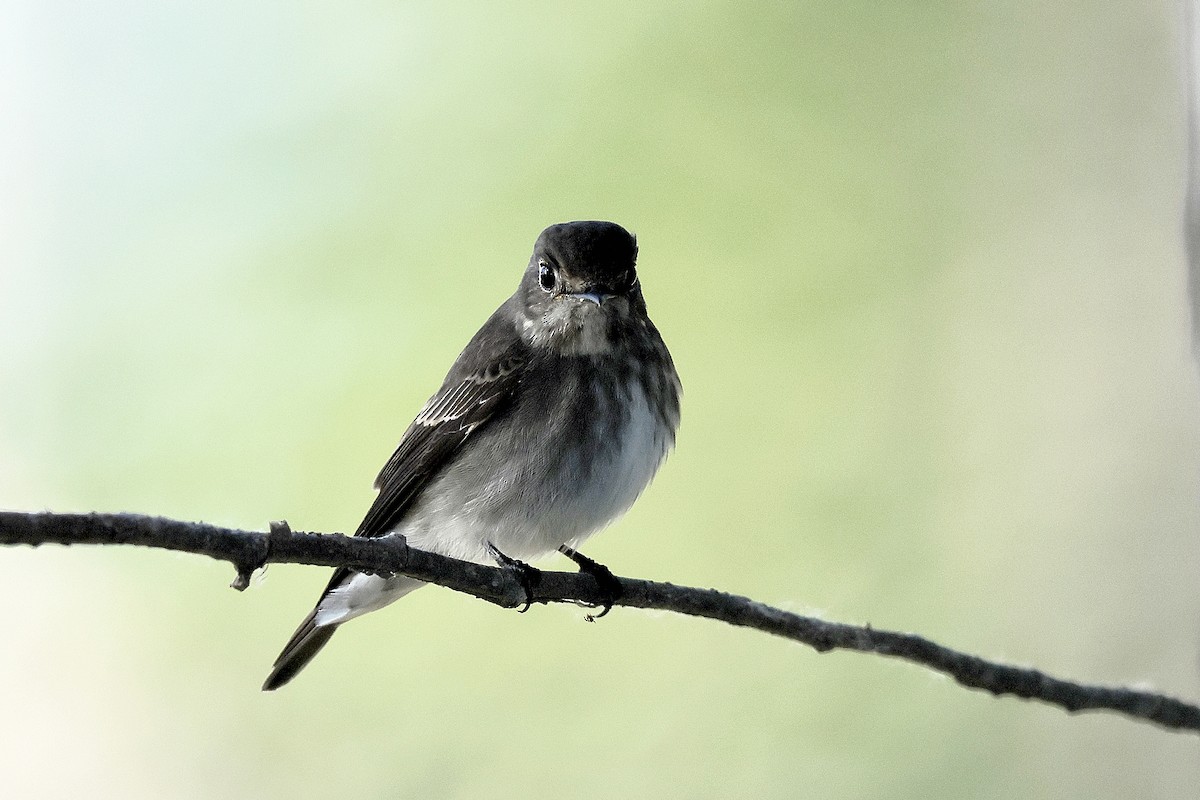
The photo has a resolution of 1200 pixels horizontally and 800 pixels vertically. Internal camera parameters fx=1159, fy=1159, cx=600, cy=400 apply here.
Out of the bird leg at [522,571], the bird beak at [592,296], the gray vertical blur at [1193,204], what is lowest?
the bird leg at [522,571]

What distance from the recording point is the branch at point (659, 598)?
128 cm

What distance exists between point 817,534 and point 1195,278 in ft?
4.77

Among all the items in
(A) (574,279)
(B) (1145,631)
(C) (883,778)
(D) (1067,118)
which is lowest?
(C) (883,778)

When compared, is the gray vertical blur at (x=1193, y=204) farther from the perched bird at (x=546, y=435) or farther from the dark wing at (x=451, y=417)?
the dark wing at (x=451, y=417)

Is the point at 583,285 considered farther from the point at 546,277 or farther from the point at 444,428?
the point at 444,428

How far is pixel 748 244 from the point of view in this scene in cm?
311

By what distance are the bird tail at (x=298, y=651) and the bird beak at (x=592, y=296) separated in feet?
2.77

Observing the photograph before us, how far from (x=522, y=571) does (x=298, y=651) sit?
626 millimetres

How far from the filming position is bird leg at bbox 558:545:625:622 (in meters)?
2.11

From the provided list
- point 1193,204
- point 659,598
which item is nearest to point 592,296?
point 659,598

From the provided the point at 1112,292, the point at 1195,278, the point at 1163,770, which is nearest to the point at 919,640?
the point at 1163,770

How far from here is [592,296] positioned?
92.2 inches

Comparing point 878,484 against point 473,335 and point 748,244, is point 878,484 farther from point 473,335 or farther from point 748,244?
point 473,335

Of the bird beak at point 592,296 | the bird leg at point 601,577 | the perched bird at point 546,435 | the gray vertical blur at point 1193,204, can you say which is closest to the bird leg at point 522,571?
the perched bird at point 546,435
